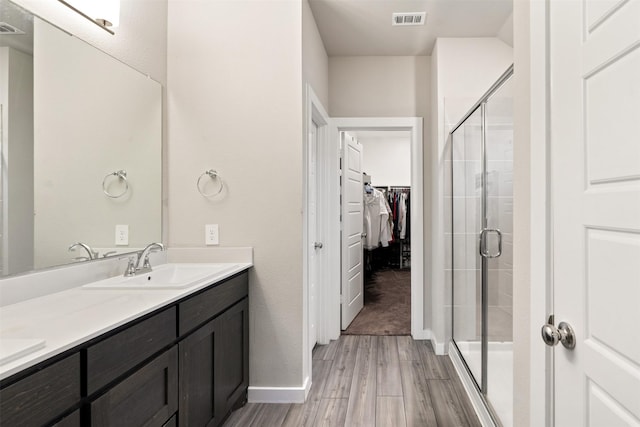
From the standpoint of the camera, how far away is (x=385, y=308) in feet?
14.6

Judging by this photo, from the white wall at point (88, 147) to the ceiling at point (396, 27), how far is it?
1.50 m

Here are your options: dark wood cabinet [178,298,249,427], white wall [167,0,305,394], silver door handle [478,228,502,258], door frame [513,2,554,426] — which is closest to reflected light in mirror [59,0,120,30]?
white wall [167,0,305,394]

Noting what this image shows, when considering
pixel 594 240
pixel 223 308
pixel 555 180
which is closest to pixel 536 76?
pixel 555 180

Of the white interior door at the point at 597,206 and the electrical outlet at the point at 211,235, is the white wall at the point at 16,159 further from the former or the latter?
the white interior door at the point at 597,206

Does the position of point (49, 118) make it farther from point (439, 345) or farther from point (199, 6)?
point (439, 345)

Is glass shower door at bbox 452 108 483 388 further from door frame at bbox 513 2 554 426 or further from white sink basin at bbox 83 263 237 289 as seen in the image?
white sink basin at bbox 83 263 237 289

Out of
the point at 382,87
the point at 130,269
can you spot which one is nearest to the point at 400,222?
the point at 382,87

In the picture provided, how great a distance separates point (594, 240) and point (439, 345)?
97.6 inches

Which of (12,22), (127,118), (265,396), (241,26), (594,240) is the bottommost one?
(265,396)

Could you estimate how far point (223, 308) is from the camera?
197 centimetres

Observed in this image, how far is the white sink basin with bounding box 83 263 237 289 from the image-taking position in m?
1.62

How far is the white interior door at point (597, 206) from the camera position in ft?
2.55

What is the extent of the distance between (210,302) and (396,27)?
2557mm

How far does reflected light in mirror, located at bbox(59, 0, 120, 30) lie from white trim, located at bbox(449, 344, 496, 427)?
2.85 metres
